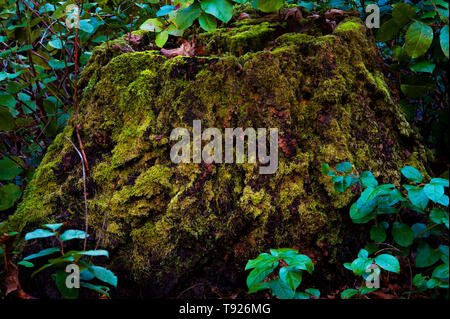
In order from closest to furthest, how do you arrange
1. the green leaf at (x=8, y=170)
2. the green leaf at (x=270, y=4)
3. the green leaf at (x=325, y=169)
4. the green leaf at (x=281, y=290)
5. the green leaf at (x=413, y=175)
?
1. the green leaf at (x=281, y=290)
2. the green leaf at (x=413, y=175)
3. the green leaf at (x=325, y=169)
4. the green leaf at (x=270, y=4)
5. the green leaf at (x=8, y=170)

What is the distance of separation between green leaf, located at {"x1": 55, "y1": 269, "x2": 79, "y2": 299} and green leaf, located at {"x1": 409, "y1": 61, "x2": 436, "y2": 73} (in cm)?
232

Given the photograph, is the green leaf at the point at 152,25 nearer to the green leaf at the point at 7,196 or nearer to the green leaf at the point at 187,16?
the green leaf at the point at 187,16

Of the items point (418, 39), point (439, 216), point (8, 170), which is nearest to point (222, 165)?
point (439, 216)

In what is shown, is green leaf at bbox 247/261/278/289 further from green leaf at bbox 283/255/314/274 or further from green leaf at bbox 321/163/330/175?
green leaf at bbox 321/163/330/175

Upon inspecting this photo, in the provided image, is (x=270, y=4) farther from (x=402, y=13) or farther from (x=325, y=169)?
(x=325, y=169)

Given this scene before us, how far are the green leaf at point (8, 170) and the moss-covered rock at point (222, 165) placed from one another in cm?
29

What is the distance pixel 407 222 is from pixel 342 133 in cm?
61

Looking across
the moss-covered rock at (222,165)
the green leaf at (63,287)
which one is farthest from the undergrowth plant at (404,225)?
the green leaf at (63,287)

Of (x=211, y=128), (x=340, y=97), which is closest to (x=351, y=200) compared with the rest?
(x=340, y=97)

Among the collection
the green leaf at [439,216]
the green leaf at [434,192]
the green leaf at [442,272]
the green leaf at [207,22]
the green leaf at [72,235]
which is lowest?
the green leaf at [442,272]

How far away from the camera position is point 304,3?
8.40 feet

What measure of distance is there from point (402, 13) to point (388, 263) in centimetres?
151

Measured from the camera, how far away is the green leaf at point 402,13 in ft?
6.10
